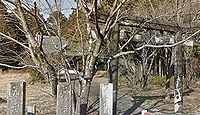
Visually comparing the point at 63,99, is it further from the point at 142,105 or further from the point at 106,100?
the point at 142,105

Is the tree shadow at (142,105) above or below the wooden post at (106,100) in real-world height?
below

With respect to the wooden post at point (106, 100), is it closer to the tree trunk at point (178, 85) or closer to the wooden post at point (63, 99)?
the wooden post at point (63, 99)

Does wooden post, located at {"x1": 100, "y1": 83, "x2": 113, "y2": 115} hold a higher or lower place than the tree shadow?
higher

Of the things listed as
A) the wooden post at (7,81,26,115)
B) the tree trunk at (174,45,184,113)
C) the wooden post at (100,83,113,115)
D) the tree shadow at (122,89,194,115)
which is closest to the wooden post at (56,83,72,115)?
the wooden post at (7,81,26,115)

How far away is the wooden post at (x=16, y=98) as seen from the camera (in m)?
2.91

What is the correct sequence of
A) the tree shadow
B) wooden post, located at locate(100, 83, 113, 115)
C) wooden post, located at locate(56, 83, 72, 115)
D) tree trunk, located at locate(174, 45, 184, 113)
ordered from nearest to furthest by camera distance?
1. wooden post, located at locate(56, 83, 72, 115)
2. wooden post, located at locate(100, 83, 113, 115)
3. tree trunk, located at locate(174, 45, 184, 113)
4. the tree shadow

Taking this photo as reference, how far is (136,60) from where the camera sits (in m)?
14.6

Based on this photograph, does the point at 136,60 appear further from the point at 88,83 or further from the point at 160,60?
the point at 88,83

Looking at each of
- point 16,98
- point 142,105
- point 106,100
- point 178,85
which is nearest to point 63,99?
point 16,98

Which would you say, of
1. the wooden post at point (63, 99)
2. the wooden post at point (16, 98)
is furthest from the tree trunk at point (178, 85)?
the wooden post at point (16, 98)

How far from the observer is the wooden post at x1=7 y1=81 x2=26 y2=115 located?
2.91 meters

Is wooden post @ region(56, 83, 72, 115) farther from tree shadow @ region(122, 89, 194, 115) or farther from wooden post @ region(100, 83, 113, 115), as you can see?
tree shadow @ region(122, 89, 194, 115)

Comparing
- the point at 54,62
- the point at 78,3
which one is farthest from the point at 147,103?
the point at 78,3

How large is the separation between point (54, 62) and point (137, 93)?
7.19 metres
